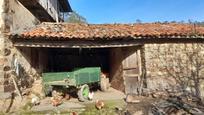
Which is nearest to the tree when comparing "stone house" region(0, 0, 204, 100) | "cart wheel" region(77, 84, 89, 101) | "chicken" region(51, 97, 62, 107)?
"stone house" region(0, 0, 204, 100)

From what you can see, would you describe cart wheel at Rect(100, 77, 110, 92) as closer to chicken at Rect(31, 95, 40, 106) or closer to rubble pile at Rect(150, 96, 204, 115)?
chicken at Rect(31, 95, 40, 106)

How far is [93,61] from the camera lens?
17500 mm

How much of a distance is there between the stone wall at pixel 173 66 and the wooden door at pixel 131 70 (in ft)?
1.66

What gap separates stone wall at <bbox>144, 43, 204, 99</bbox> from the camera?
13023 mm

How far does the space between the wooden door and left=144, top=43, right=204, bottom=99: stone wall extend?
1.66 feet

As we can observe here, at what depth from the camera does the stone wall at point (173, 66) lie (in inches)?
513

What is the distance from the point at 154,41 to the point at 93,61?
5320 millimetres

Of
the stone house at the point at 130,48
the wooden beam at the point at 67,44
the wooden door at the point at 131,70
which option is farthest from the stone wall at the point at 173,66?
the wooden beam at the point at 67,44

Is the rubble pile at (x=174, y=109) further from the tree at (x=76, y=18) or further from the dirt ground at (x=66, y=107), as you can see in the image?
the tree at (x=76, y=18)

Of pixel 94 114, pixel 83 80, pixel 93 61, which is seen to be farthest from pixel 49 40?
pixel 93 61

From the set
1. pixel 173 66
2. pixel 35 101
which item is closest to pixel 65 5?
pixel 173 66

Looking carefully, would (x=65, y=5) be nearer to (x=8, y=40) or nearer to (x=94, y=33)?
(x=94, y=33)

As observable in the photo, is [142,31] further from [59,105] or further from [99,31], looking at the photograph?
[59,105]

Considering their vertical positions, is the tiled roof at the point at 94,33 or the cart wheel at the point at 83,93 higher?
the tiled roof at the point at 94,33
